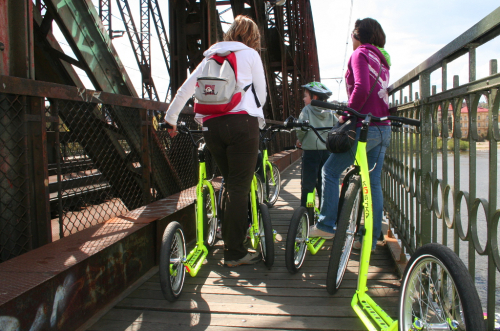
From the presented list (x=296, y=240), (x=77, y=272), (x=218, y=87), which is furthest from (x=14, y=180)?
(x=296, y=240)

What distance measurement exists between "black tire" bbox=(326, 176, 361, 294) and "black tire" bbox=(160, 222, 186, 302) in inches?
37.3

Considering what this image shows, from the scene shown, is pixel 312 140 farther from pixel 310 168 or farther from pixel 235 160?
pixel 235 160

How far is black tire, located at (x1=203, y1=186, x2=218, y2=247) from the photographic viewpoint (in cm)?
300

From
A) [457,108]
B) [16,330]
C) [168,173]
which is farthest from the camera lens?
[168,173]

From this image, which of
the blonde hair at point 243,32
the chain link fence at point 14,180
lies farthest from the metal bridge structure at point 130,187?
the blonde hair at point 243,32

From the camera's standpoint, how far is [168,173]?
4359 mm

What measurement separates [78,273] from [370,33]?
98.9 inches

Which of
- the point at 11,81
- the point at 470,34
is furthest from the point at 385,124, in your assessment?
the point at 11,81

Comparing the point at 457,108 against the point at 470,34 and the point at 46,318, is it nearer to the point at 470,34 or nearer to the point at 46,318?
the point at 470,34

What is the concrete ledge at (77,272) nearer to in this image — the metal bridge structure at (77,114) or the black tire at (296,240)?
the metal bridge structure at (77,114)

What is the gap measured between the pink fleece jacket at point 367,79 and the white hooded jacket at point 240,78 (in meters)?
0.66

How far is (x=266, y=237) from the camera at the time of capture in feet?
9.95

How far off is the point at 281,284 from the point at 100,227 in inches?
54.2

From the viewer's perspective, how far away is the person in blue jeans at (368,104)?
2738 mm
